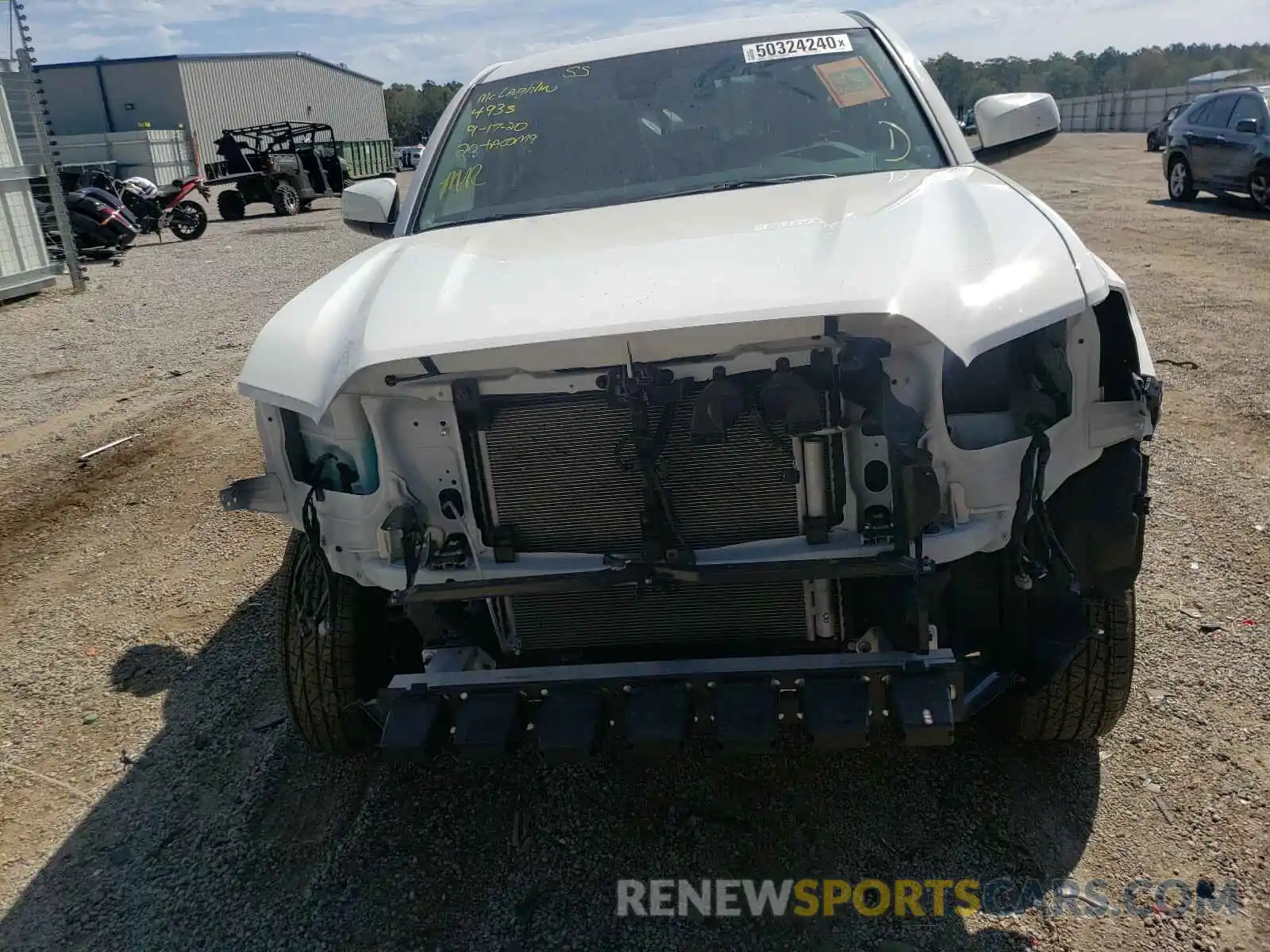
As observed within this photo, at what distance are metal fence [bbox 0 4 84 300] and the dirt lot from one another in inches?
352

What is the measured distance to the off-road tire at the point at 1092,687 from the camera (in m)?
2.54

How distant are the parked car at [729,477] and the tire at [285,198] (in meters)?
21.5

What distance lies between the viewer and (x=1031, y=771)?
2.80 meters

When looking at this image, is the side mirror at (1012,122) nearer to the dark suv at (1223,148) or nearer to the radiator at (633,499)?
the radiator at (633,499)

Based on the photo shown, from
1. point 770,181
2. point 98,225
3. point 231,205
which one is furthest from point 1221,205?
point 231,205

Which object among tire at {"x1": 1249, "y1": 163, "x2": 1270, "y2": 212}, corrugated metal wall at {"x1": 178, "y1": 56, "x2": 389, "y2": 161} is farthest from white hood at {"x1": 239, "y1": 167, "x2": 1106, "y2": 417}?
corrugated metal wall at {"x1": 178, "y1": 56, "x2": 389, "y2": 161}

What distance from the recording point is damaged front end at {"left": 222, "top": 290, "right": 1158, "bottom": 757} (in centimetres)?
216

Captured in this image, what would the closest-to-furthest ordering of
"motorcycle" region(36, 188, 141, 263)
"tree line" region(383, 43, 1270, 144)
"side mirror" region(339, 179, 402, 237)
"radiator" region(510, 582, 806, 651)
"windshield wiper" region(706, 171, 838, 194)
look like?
1. "radiator" region(510, 582, 806, 651)
2. "windshield wiper" region(706, 171, 838, 194)
3. "side mirror" region(339, 179, 402, 237)
4. "motorcycle" region(36, 188, 141, 263)
5. "tree line" region(383, 43, 1270, 144)

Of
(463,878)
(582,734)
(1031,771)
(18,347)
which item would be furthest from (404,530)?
(18,347)

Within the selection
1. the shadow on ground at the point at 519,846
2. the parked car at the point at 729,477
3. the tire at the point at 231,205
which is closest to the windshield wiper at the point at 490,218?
the parked car at the point at 729,477

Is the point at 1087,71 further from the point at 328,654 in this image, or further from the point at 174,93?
the point at 328,654

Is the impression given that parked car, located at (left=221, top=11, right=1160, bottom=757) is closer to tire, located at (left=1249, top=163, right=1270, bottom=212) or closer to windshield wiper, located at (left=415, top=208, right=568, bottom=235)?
windshield wiper, located at (left=415, top=208, right=568, bottom=235)

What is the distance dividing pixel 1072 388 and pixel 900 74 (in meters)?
1.83

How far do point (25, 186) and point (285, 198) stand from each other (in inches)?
409
